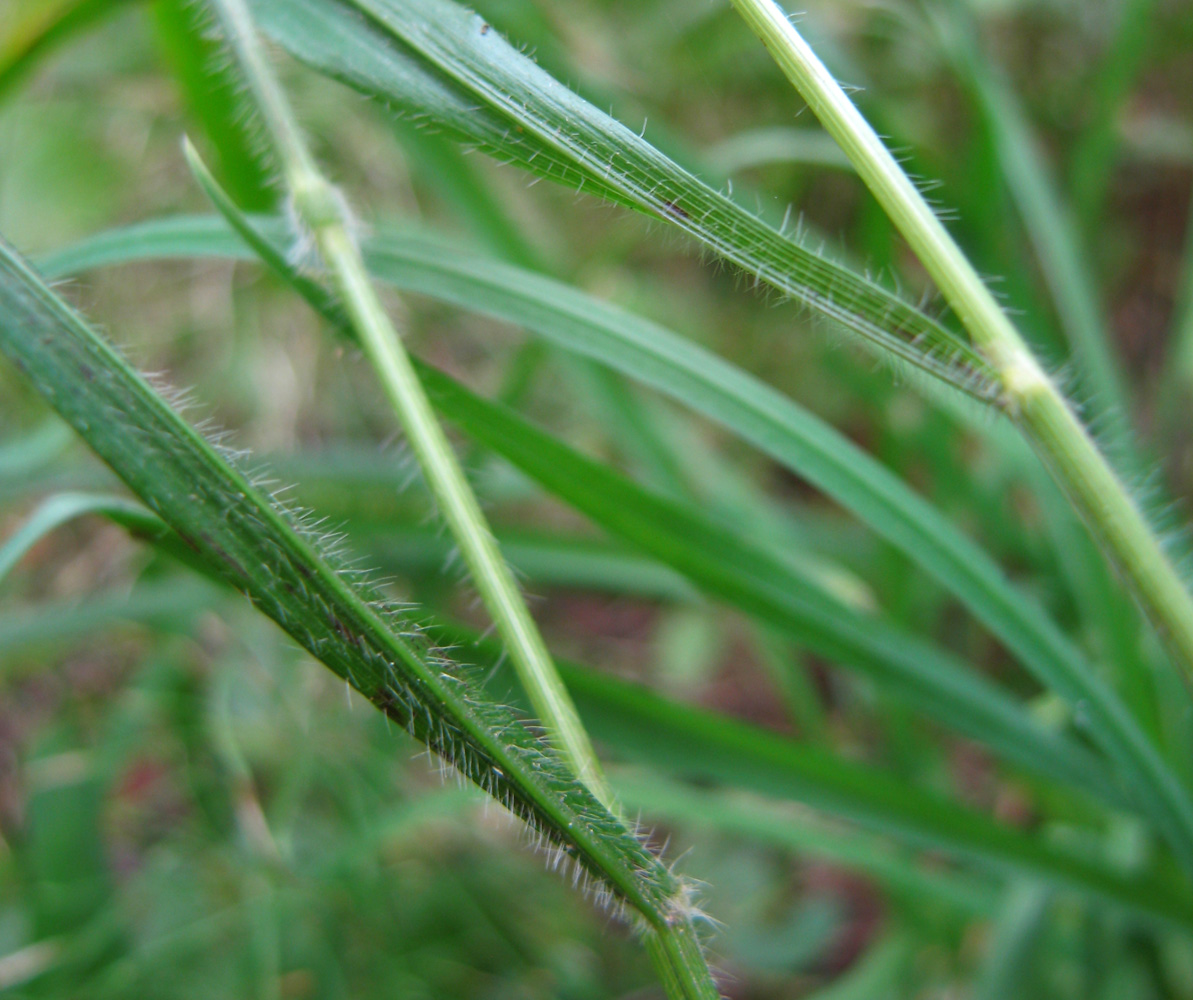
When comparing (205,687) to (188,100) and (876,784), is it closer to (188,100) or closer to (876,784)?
(188,100)

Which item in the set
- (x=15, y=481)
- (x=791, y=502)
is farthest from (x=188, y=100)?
(x=791, y=502)

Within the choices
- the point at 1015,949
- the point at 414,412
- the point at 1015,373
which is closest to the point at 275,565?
the point at 414,412

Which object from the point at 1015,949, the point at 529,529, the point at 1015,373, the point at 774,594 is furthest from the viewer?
the point at 529,529

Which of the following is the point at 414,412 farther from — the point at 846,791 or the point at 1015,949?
the point at 1015,949

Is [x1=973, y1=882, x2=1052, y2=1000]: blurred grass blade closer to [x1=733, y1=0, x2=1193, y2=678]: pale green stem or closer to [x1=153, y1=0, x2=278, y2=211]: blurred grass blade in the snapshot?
[x1=733, y1=0, x2=1193, y2=678]: pale green stem

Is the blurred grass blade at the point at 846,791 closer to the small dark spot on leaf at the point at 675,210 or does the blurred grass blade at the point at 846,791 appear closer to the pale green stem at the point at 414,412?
the pale green stem at the point at 414,412

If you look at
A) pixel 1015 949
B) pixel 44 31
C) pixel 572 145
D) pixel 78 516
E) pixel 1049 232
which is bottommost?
pixel 1015 949
